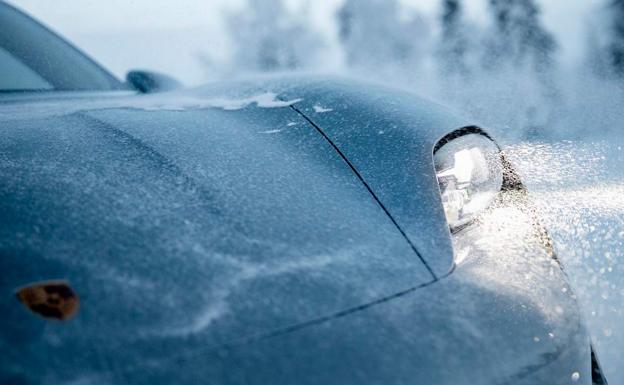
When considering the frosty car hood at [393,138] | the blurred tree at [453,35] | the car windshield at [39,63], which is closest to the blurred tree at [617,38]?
the blurred tree at [453,35]

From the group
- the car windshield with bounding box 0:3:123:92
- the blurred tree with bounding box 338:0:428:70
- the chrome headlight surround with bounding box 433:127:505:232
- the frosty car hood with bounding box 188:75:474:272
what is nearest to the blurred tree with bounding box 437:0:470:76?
the blurred tree with bounding box 338:0:428:70

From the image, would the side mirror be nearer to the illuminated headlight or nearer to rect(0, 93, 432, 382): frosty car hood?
rect(0, 93, 432, 382): frosty car hood

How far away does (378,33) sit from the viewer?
37500 mm

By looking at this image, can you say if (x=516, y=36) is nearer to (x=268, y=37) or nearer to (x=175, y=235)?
(x=268, y=37)

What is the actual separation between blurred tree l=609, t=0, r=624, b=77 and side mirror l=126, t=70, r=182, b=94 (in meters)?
18.2

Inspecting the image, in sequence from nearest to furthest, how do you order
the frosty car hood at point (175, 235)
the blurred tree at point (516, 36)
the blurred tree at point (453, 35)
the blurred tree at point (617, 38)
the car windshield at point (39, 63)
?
the frosty car hood at point (175, 235)
the car windshield at point (39, 63)
the blurred tree at point (617, 38)
the blurred tree at point (516, 36)
the blurred tree at point (453, 35)

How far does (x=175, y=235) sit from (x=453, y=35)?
99.1ft

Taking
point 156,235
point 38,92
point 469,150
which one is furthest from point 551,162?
point 156,235

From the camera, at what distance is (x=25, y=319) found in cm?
65

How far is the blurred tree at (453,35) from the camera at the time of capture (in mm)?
27984

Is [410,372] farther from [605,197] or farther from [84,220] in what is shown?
[605,197]

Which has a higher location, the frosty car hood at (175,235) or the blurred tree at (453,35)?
the frosty car hood at (175,235)

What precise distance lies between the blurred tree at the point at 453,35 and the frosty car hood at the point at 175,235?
27.8 m

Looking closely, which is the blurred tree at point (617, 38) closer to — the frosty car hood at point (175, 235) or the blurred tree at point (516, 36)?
the blurred tree at point (516, 36)
